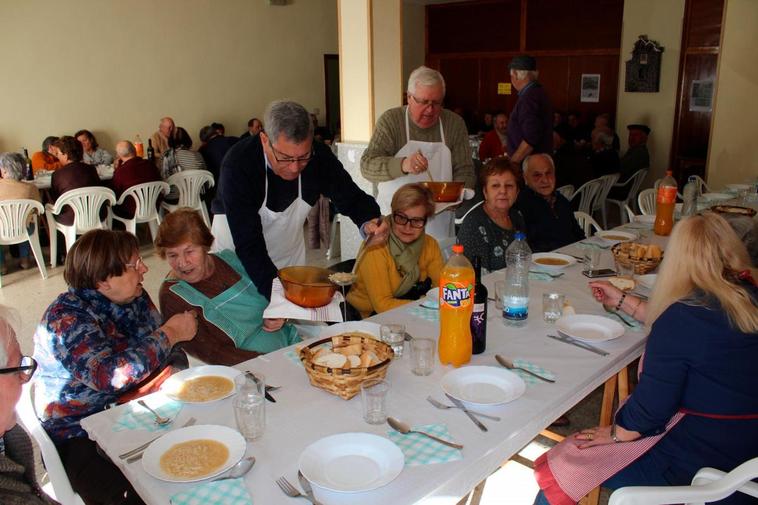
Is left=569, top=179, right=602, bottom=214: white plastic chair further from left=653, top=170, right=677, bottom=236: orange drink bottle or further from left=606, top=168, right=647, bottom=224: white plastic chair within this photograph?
left=653, top=170, right=677, bottom=236: orange drink bottle

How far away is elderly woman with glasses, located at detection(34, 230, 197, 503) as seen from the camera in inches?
70.9

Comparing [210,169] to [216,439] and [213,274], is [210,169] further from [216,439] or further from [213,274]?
[216,439]

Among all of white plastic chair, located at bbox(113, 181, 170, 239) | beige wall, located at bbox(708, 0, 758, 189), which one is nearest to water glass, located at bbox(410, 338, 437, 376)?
white plastic chair, located at bbox(113, 181, 170, 239)

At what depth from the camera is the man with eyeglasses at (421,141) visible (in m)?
3.42

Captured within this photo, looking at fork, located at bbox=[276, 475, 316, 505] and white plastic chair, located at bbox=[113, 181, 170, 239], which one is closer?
fork, located at bbox=[276, 475, 316, 505]

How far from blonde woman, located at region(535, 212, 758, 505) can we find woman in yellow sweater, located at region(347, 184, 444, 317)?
1.11m

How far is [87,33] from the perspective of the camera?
7.82 metres

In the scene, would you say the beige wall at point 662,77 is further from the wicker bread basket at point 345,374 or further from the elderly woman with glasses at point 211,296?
the wicker bread basket at point 345,374

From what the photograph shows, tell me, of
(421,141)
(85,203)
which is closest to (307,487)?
(421,141)

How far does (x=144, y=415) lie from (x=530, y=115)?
3.57 metres

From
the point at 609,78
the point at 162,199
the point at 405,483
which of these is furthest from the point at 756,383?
the point at 609,78

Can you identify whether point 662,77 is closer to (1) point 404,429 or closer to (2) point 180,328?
(2) point 180,328

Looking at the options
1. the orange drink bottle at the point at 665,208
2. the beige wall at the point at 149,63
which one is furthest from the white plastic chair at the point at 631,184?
the beige wall at the point at 149,63

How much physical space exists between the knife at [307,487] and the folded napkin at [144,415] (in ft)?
1.43
